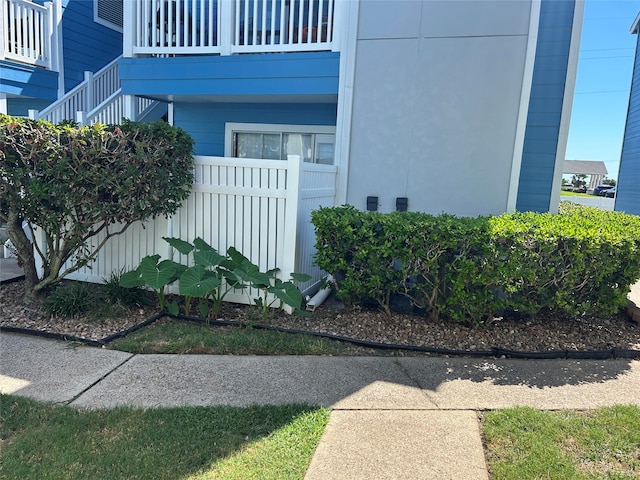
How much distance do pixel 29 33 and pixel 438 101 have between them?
27.7ft

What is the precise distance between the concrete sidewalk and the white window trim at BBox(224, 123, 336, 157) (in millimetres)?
4426

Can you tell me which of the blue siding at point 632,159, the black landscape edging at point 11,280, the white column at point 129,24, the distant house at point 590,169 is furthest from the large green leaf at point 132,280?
the distant house at point 590,169

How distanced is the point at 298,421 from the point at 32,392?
1.95 meters

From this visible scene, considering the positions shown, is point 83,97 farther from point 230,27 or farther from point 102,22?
point 230,27

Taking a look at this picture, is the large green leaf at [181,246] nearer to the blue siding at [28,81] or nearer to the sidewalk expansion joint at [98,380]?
the sidewalk expansion joint at [98,380]

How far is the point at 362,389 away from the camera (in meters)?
3.53

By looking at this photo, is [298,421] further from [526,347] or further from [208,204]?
[208,204]

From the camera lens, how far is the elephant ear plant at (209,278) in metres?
4.65

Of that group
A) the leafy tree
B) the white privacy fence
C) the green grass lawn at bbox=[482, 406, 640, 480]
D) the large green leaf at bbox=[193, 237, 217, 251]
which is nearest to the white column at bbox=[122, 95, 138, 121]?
the white privacy fence

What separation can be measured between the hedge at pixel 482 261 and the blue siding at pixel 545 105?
1252mm

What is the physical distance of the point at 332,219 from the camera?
482 centimetres

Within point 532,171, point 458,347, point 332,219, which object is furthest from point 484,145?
point 458,347

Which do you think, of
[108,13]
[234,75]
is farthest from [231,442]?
[108,13]

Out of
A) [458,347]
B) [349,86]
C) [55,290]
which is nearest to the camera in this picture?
[458,347]
